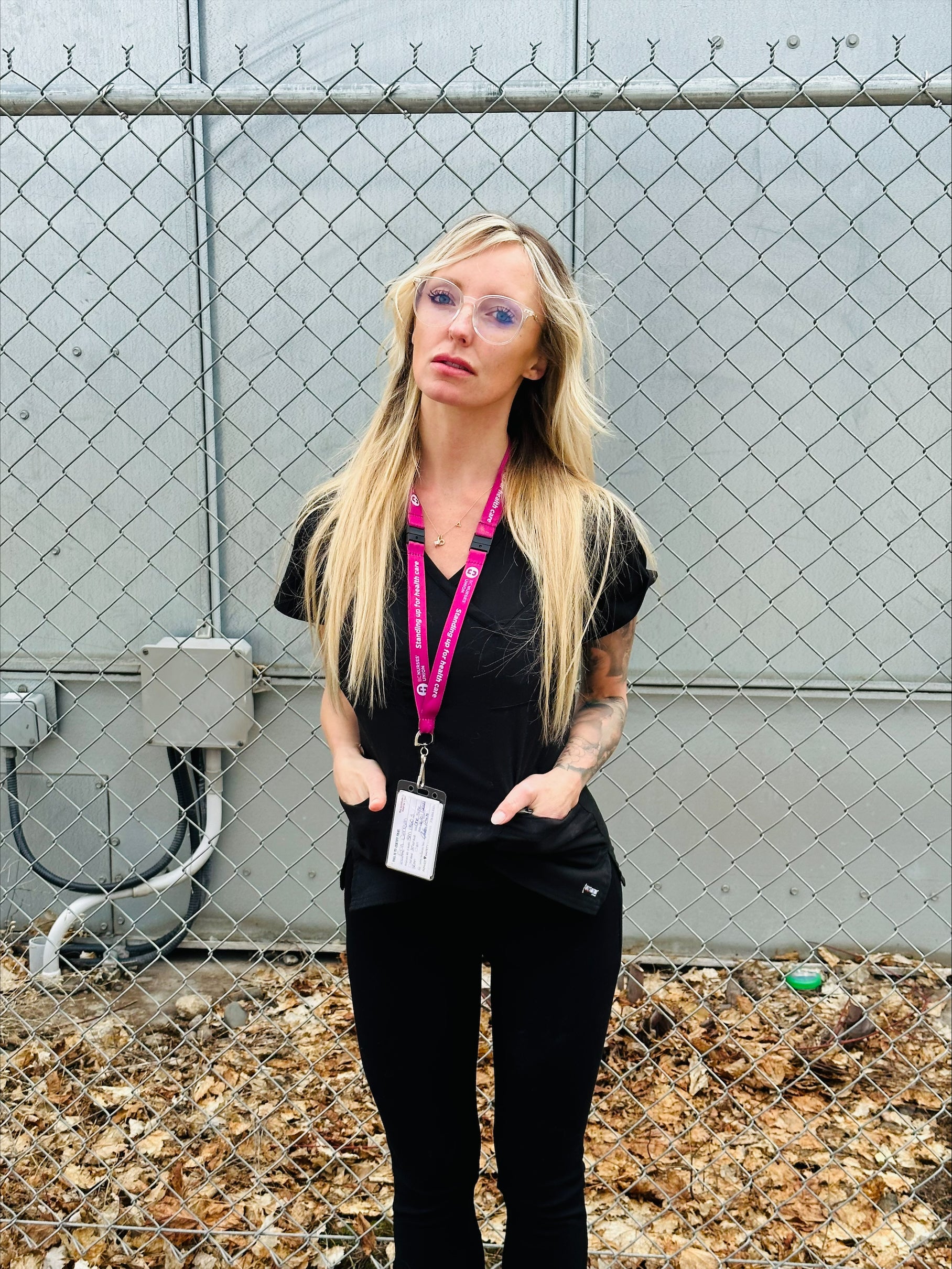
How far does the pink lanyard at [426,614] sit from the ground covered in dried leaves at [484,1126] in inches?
21.6

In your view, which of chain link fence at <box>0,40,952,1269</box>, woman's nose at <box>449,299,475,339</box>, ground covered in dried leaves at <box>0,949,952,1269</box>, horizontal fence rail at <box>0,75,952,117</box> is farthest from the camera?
chain link fence at <box>0,40,952,1269</box>

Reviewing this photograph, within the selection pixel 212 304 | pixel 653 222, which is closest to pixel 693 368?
pixel 653 222

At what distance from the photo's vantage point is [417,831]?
5.28 feet

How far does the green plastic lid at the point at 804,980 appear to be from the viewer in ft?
11.7

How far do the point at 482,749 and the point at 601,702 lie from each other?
32 cm

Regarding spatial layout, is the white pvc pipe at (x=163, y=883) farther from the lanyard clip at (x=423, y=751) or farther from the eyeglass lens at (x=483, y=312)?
the eyeglass lens at (x=483, y=312)

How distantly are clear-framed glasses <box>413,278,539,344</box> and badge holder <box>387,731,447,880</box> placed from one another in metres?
0.66

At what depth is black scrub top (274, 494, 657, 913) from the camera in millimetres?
1619

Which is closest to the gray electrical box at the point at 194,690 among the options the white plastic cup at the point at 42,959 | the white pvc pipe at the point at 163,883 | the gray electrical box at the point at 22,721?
the white pvc pipe at the point at 163,883

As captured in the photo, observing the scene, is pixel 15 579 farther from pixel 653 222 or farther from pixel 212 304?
pixel 653 222

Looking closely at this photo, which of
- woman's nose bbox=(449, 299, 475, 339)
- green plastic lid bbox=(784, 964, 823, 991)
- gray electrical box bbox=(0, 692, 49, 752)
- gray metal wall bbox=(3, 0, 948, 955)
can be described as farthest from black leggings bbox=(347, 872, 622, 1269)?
gray electrical box bbox=(0, 692, 49, 752)

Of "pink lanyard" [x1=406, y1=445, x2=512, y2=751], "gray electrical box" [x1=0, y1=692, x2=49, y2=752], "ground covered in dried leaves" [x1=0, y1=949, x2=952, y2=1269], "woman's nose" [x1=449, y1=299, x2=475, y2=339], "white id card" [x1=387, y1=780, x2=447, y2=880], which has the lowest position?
"ground covered in dried leaves" [x1=0, y1=949, x2=952, y2=1269]

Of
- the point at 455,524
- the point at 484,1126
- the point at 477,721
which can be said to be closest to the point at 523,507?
the point at 455,524

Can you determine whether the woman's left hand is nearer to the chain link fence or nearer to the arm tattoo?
the arm tattoo
